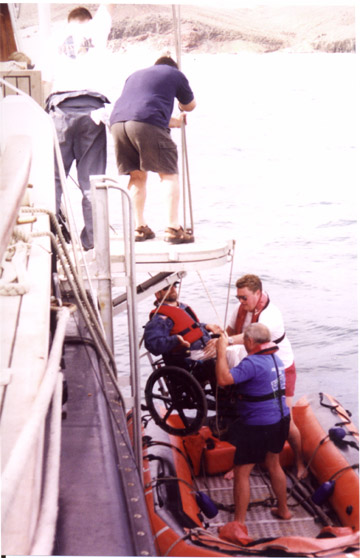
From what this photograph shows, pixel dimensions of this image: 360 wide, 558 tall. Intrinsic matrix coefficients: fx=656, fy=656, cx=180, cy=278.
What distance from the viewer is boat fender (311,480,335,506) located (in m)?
3.15

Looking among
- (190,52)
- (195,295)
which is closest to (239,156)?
(195,295)

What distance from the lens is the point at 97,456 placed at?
1.49m

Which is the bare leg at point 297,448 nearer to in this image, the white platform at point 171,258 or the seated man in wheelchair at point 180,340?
the seated man in wheelchair at point 180,340

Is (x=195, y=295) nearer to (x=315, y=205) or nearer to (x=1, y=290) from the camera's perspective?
(x=315, y=205)

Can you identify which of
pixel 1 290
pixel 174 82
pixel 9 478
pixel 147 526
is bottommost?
pixel 147 526

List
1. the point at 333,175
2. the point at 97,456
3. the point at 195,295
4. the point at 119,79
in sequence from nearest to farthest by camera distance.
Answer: the point at 97,456 < the point at 119,79 < the point at 195,295 < the point at 333,175

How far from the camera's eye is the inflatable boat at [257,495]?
260 cm

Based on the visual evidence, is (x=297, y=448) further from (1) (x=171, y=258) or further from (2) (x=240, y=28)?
(2) (x=240, y=28)

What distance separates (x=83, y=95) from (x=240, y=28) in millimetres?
751

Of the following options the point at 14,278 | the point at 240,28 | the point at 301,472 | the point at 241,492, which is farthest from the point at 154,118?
the point at 301,472

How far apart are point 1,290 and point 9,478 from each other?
1.78 feet

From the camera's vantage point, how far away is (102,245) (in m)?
2.35

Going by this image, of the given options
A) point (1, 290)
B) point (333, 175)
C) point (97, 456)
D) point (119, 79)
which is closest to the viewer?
point (1, 290)

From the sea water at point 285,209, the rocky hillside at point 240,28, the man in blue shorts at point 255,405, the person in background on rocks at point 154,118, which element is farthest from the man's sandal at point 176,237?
the sea water at point 285,209
